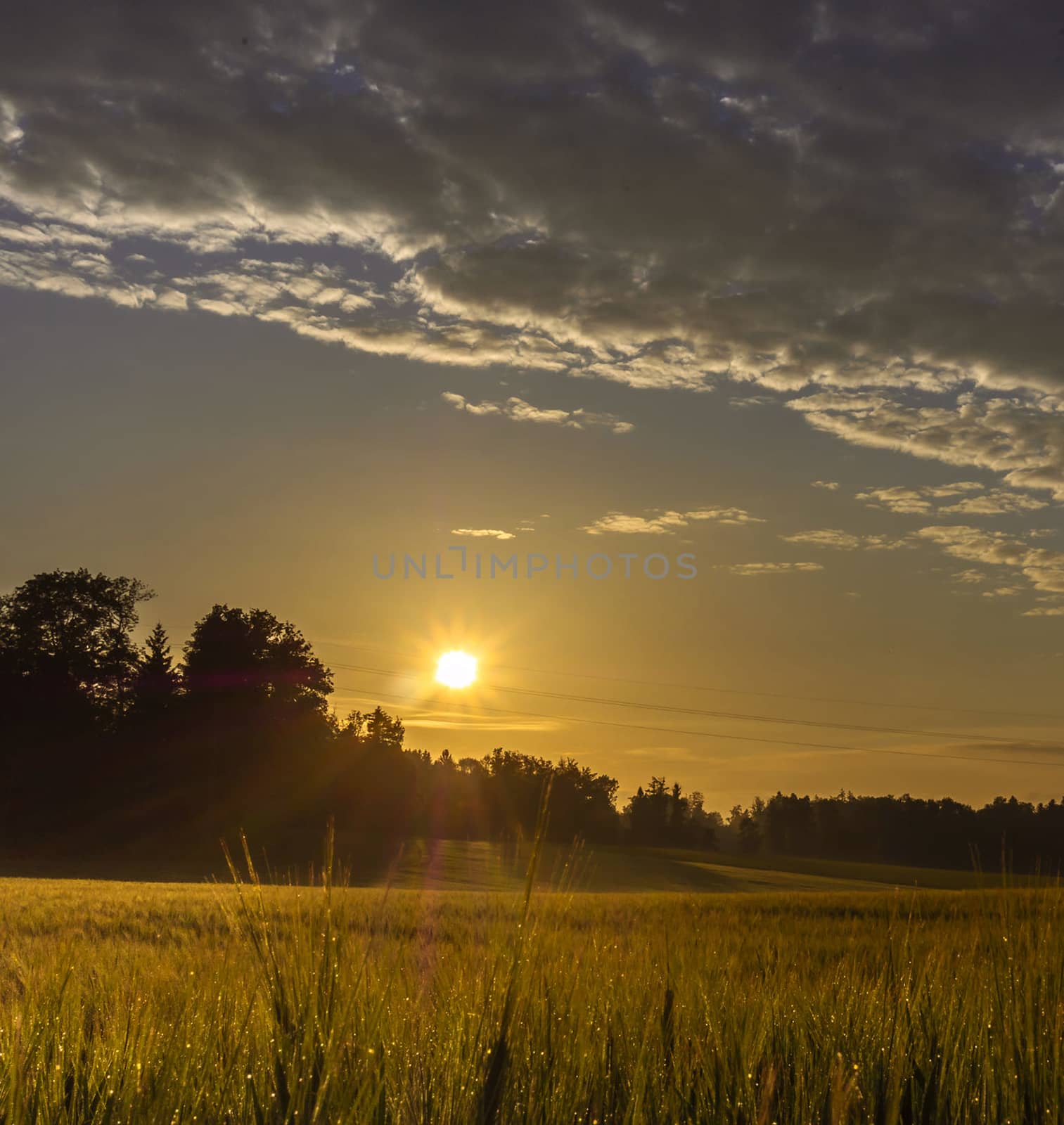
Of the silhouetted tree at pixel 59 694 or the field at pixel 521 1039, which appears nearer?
the field at pixel 521 1039

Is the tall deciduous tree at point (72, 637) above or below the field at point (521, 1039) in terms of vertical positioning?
above

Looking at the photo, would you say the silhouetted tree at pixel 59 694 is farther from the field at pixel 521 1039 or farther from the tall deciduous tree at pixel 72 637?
the field at pixel 521 1039

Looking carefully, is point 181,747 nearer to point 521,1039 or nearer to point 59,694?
point 59,694

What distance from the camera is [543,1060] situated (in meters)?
2.50

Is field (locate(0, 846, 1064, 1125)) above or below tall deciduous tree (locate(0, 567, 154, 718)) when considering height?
below

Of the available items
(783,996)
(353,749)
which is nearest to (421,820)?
(353,749)

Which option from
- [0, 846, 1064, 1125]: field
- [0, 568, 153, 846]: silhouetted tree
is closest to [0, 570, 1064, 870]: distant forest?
[0, 568, 153, 846]: silhouetted tree

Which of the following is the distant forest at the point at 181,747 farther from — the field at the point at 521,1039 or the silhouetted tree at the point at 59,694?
the field at the point at 521,1039

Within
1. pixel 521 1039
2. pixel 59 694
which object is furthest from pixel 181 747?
pixel 521 1039

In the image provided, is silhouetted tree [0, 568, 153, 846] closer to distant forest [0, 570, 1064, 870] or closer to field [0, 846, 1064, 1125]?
distant forest [0, 570, 1064, 870]

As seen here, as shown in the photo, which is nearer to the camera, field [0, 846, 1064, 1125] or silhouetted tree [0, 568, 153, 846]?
field [0, 846, 1064, 1125]

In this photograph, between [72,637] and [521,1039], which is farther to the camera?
[72,637]

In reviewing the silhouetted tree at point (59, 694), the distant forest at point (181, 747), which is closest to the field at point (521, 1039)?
the distant forest at point (181, 747)

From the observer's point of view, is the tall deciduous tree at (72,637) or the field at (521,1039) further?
the tall deciduous tree at (72,637)
